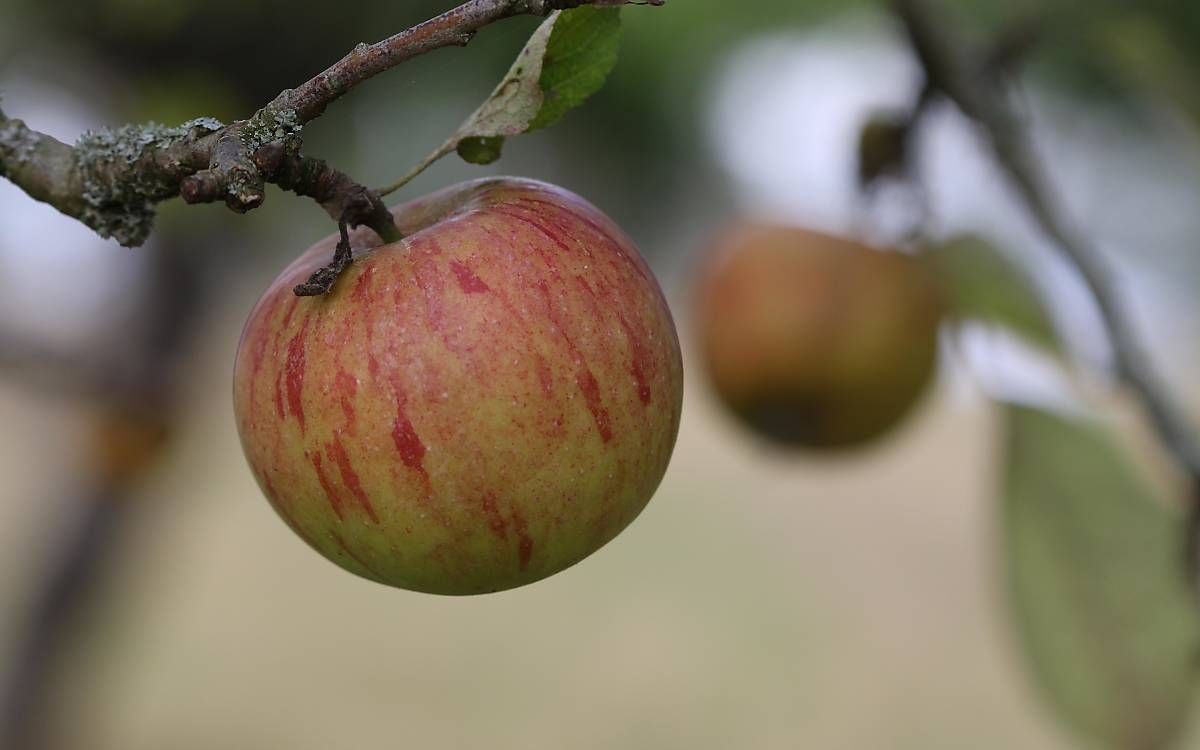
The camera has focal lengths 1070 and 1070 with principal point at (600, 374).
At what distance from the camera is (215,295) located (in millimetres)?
2885

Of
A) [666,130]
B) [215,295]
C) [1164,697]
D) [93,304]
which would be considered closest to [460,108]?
[215,295]

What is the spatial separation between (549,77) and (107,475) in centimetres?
221

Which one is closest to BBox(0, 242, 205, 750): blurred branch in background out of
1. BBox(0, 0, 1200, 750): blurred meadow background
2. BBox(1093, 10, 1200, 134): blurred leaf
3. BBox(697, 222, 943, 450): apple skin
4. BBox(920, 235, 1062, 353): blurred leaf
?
BBox(0, 0, 1200, 750): blurred meadow background

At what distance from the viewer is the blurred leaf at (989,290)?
1.19 metres

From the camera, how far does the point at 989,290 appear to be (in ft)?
4.09

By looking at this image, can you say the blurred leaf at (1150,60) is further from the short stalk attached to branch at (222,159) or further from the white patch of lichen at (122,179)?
the white patch of lichen at (122,179)

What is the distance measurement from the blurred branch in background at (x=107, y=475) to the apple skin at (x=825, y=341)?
1.44 meters

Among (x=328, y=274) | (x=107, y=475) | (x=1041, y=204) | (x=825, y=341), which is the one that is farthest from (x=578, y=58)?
(x=107, y=475)

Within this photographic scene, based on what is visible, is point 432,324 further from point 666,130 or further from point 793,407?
point 666,130

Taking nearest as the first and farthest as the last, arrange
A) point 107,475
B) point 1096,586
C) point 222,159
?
point 222,159, point 1096,586, point 107,475

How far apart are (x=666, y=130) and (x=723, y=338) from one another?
22.9 ft

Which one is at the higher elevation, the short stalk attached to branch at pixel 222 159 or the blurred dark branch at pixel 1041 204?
the short stalk attached to branch at pixel 222 159

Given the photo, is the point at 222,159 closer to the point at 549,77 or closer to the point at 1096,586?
the point at 549,77

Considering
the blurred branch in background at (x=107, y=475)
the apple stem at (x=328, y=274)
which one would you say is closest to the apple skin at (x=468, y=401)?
the apple stem at (x=328, y=274)
